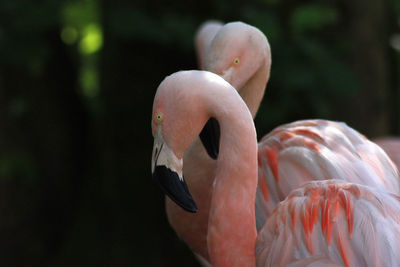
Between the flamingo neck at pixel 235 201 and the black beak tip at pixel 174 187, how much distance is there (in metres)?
0.16

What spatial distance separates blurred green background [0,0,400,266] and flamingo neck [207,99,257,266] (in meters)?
1.90

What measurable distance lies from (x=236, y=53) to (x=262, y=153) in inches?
21.1

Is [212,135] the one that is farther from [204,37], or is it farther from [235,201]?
[204,37]

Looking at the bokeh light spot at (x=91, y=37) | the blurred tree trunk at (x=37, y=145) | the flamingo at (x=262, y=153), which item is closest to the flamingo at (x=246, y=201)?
the flamingo at (x=262, y=153)

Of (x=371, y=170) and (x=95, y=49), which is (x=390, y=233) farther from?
(x=95, y=49)

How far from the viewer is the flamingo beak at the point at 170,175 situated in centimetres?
243

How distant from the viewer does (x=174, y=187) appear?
2.43m

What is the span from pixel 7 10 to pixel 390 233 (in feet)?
11.2

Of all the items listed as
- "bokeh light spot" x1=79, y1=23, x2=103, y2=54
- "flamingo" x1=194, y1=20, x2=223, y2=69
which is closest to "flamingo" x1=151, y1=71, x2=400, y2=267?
"flamingo" x1=194, y1=20, x2=223, y2=69

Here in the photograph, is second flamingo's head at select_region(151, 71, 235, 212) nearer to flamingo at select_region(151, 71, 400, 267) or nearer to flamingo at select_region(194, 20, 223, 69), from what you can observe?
flamingo at select_region(151, 71, 400, 267)

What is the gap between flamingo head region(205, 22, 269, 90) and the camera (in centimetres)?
320

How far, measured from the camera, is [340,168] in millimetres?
2850

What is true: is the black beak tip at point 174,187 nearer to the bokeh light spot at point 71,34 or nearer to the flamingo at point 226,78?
the flamingo at point 226,78

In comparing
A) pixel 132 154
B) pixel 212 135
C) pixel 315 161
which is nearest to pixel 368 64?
pixel 132 154
